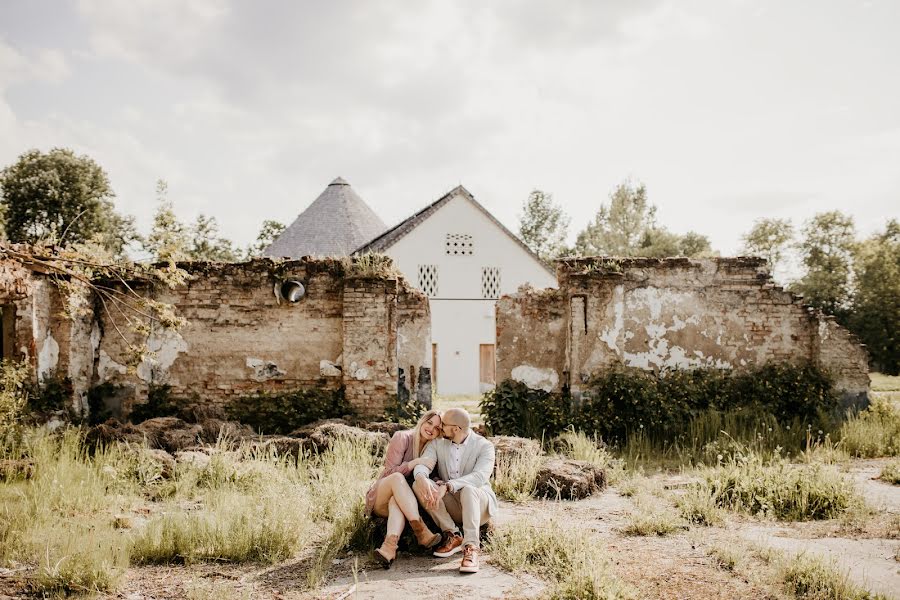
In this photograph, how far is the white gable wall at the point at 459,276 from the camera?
2206cm

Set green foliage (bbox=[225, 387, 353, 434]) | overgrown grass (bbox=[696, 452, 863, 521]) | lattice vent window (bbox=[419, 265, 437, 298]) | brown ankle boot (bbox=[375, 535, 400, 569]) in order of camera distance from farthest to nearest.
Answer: lattice vent window (bbox=[419, 265, 437, 298]) < green foliage (bbox=[225, 387, 353, 434]) < overgrown grass (bbox=[696, 452, 863, 521]) < brown ankle boot (bbox=[375, 535, 400, 569])

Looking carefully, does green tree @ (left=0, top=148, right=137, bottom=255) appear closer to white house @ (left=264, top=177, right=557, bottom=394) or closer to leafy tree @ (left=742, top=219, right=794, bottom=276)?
white house @ (left=264, top=177, right=557, bottom=394)

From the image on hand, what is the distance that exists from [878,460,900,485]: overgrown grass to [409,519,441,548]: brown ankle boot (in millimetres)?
5776

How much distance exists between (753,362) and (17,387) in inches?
448

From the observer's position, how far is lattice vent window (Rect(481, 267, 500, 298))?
74.3ft

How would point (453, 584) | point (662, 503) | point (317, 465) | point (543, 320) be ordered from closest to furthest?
point (453, 584)
point (662, 503)
point (317, 465)
point (543, 320)

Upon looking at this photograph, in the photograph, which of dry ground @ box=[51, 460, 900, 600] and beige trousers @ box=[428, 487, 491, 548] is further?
beige trousers @ box=[428, 487, 491, 548]

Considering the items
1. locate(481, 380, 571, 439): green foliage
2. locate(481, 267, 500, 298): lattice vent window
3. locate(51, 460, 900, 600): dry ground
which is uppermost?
locate(481, 267, 500, 298): lattice vent window

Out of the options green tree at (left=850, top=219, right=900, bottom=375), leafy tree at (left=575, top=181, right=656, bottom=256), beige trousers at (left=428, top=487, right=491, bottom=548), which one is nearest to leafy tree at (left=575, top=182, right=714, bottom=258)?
leafy tree at (left=575, top=181, right=656, bottom=256)

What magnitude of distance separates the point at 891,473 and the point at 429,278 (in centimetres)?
1670

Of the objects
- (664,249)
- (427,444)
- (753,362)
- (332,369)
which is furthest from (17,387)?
(664,249)

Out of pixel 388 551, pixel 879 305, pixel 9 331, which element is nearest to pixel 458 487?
pixel 388 551

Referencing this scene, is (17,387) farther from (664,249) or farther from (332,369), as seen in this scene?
(664,249)

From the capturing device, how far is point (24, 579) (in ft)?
13.9
